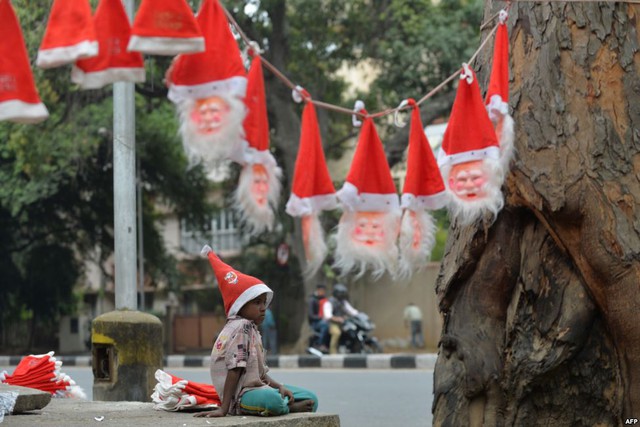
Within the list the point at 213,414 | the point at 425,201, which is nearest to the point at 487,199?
the point at 425,201

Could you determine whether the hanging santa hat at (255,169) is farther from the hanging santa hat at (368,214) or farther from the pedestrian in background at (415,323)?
A: the pedestrian in background at (415,323)

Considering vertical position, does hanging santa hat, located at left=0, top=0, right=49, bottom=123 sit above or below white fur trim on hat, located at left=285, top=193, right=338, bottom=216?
above

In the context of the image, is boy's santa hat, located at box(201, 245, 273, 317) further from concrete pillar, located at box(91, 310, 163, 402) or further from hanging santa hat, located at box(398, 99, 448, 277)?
concrete pillar, located at box(91, 310, 163, 402)

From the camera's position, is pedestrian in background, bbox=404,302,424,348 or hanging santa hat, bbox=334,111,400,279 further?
pedestrian in background, bbox=404,302,424,348

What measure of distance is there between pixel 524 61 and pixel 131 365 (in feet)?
13.3

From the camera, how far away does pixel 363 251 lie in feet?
16.9

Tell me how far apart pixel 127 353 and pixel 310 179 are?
3.73 meters

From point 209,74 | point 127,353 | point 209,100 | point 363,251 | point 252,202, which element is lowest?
point 127,353

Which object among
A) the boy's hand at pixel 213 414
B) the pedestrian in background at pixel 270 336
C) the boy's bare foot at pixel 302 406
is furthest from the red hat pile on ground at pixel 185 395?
the pedestrian in background at pixel 270 336

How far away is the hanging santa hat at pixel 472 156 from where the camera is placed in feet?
16.8

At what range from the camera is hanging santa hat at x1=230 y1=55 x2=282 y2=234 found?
436 centimetres

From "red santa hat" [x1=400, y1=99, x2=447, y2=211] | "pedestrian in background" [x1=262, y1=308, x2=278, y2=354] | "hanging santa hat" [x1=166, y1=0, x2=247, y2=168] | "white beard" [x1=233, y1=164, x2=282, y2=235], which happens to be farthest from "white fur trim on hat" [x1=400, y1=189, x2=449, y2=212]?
→ "pedestrian in background" [x1=262, y1=308, x2=278, y2=354]

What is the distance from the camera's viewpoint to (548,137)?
5.57 meters

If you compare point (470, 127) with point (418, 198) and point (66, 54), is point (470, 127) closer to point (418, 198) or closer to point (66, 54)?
point (418, 198)
